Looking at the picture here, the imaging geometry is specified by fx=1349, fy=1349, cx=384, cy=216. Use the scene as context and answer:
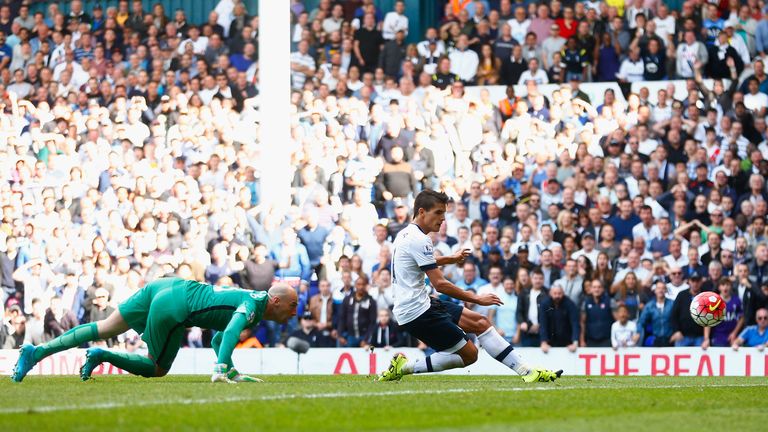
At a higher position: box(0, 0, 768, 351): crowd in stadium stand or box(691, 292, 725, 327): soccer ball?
box(0, 0, 768, 351): crowd in stadium stand

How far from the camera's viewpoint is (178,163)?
22.8 m

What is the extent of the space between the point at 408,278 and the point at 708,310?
4.27 m

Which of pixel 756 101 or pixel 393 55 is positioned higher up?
pixel 393 55

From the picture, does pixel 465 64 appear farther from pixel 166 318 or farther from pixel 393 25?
pixel 166 318

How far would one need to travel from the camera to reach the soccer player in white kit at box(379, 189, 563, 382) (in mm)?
11516

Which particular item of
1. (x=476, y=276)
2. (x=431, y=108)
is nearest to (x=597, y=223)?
(x=476, y=276)

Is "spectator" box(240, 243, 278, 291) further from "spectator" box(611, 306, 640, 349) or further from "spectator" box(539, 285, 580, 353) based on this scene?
"spectator" box(611, 306, 640, 349)

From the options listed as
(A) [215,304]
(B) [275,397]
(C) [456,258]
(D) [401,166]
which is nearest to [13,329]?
(D) [401,166]

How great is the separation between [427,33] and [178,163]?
4.78m

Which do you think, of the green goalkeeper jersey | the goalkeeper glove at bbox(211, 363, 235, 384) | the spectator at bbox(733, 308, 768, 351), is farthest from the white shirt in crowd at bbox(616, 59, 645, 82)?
the goalkeeper glove at bbox(211, 363, 235, 384)

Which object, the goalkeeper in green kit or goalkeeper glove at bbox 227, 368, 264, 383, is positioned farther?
the goalkeeper in green kit

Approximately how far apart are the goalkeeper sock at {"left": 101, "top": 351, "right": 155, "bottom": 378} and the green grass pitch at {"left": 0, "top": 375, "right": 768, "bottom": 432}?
0.70ft

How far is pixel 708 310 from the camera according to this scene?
1445 cm

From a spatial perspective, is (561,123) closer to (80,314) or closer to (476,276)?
(476,276)
